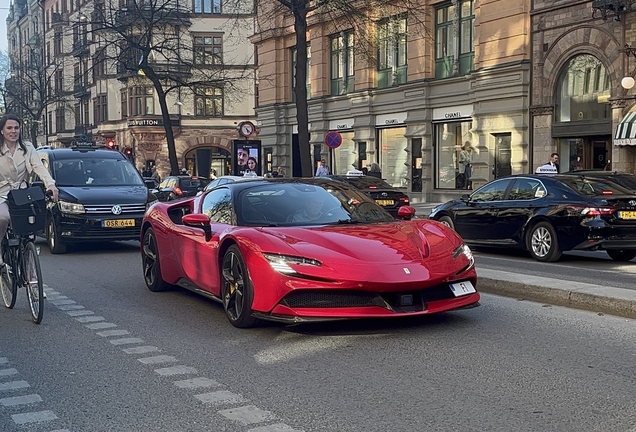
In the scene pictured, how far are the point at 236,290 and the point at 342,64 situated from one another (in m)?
32.4

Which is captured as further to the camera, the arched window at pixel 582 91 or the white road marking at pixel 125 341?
the arched window at pixel 582 91

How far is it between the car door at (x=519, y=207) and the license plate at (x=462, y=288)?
6.81 metres

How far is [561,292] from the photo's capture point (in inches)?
333

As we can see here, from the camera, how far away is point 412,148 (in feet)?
111

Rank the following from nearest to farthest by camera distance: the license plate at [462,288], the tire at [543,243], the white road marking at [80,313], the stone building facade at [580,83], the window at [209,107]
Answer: the license plate at [462,288]
the white road marking at [80,313]
the tire at [543,243]
the stone building facade at [580,83]
the window at [209,107]

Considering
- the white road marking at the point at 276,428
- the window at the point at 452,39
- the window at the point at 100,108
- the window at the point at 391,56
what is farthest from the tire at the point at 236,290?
the window at the point at 100,108

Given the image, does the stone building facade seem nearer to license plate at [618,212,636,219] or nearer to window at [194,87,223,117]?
license plate at [618,212,636,219]

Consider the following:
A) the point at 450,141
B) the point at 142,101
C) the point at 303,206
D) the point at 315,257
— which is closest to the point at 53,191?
the point at 303,206

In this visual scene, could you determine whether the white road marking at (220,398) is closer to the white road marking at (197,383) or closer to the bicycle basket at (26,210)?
the white road marking at (197,383)

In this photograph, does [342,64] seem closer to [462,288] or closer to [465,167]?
[465,167]

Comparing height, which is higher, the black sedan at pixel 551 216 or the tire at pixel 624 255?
the black sedan at pixel 551 216

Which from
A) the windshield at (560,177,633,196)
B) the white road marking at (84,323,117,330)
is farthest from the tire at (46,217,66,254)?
the windshield at (560,177,633,196)

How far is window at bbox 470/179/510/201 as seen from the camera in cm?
1441

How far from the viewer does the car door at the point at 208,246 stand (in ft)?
25.4
